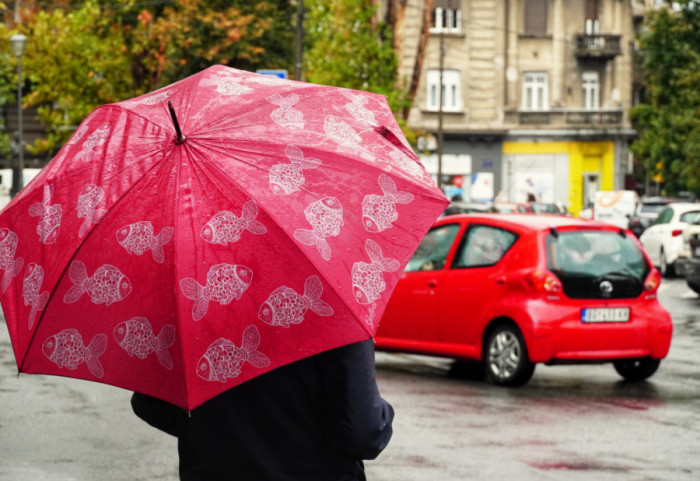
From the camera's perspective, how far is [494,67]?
5631 cm

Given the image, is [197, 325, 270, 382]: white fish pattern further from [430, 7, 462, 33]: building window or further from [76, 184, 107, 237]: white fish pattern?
[430, 7, 462, 33]: building window

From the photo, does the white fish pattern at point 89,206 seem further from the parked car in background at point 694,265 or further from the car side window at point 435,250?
the parked car in background at point 694,265

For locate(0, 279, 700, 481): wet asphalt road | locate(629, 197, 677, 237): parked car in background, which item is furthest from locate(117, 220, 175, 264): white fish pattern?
locate(629, 197, 677, 237): parked car in background

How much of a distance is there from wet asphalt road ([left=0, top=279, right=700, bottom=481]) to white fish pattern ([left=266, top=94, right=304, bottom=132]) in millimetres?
3896

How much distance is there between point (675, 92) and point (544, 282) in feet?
130

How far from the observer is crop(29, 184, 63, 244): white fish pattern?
3612mm

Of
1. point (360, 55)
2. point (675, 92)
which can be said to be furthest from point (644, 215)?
point (360, 55)

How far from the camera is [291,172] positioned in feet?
11.4

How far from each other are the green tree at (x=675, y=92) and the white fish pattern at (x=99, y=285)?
43.6 m

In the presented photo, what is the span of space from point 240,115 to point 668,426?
629 centimetres

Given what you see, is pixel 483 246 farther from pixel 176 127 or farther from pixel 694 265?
pixel 694 265

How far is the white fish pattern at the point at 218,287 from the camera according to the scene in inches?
127

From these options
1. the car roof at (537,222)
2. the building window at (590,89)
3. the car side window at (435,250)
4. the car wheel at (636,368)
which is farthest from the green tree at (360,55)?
the building window at (590,89)

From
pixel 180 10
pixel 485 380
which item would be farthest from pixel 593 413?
pixel 180 10
